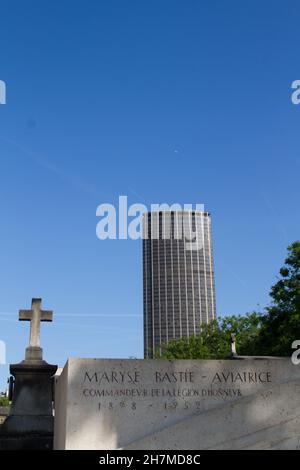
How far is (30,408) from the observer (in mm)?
13266

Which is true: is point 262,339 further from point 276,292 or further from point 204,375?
point 204,375

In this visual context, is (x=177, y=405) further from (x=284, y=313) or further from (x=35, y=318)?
(x=284, y=313)

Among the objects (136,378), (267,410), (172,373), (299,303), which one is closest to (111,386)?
(136,378)

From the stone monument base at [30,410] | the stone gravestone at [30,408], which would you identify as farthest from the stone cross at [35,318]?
the stone monument base at [30,410]

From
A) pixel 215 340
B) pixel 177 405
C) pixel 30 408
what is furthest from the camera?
pixel 215 340

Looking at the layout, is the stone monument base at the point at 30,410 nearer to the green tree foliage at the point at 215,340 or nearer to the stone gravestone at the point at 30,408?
the stone gravestone at the point at 30,408

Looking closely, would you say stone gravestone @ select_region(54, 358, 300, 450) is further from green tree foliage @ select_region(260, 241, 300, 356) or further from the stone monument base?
green tree foliage @ select_region(260, 241, 300, 356)

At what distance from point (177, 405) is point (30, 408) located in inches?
187

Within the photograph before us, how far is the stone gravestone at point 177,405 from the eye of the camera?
31.7 ft

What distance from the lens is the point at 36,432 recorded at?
1298 centimetres

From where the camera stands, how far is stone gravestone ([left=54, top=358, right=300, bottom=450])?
9.66 meters

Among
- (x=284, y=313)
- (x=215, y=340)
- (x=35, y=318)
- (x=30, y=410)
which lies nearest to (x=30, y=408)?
(x=30, y=410)
